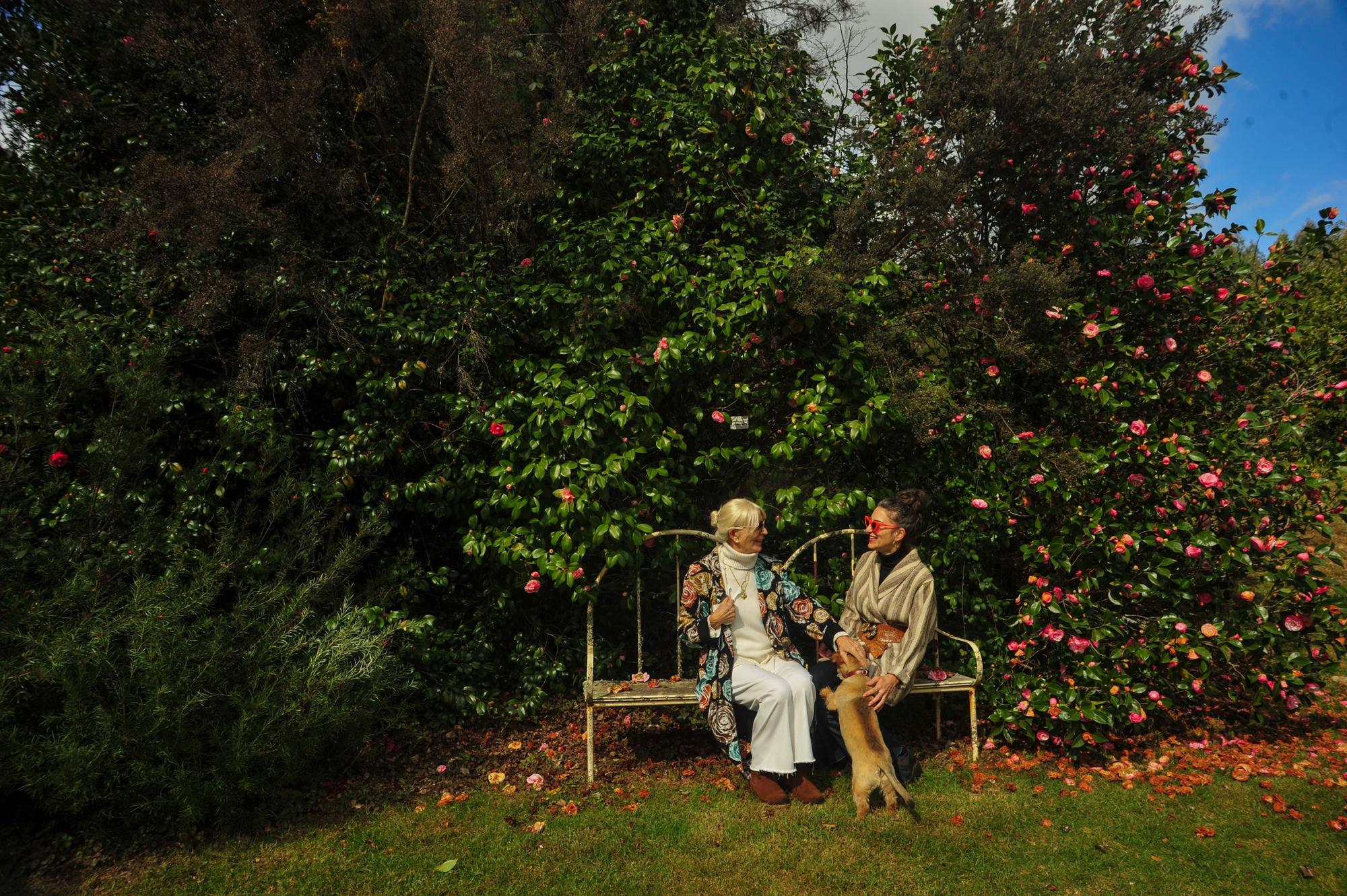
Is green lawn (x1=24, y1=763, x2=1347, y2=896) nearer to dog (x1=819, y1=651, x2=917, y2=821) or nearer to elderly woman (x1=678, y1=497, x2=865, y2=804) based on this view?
dog (x1=819, y1=651, x2=917, y2=821)

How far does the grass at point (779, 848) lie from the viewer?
3188mm

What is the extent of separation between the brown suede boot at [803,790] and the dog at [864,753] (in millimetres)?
174

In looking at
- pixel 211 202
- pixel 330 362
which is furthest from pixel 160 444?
pixel 211 202

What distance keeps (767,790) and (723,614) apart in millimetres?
854

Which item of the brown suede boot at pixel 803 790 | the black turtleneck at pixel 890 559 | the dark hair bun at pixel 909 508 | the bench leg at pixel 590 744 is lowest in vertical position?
the brown suede boot at pixel 803 790

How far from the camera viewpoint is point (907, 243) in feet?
17.5

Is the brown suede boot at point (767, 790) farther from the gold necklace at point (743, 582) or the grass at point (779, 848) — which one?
the gold necklace at point (743, 582)

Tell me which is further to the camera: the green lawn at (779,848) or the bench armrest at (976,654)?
the bench armrest at (976,654)

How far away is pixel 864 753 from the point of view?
3.79 meters

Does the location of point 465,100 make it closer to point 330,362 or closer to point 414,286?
point 414,286

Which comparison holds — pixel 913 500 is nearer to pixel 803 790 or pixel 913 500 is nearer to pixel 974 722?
pixel 974 722

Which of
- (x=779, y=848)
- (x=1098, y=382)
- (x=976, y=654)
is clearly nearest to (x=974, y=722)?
(x=976, y=654)

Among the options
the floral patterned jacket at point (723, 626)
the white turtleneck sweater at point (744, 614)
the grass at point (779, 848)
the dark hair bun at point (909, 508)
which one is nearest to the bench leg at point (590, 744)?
the grass at point (779, 848)

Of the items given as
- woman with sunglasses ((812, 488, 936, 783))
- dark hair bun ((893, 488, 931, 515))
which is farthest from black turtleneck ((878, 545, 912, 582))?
dark hair bun ((893, 488, 931, 515))
